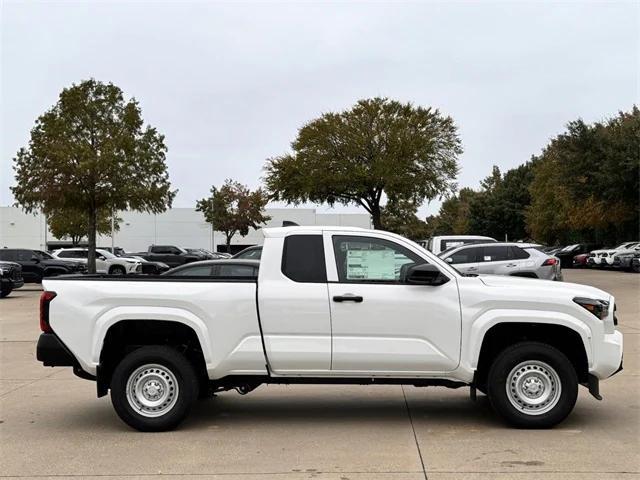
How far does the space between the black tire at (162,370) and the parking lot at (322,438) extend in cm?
13

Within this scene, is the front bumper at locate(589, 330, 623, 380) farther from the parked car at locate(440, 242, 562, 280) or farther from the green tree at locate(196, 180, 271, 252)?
the green tree at locate(196, 180, 271, 252)

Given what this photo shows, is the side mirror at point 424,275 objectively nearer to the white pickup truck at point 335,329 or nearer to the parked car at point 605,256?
the white pickup truck at point 335,329

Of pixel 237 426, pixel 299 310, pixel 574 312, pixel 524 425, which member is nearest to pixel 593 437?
pixel 524 425

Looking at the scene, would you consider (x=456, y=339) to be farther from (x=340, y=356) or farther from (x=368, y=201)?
(x=368, y=201)

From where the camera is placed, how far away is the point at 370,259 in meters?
6.65

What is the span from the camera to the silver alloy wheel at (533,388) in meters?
6.41

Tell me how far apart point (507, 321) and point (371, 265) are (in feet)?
4.36

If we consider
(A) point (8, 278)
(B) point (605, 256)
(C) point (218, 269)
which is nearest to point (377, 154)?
(B) point (605, 256)

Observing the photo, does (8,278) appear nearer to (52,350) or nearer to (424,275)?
(52,350)

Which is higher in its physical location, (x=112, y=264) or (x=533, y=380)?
(x=112, y=264)

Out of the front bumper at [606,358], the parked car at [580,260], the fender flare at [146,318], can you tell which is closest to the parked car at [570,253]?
the parked car at [580,260]

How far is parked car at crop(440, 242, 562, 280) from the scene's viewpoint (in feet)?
61.1

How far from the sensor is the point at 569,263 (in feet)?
144

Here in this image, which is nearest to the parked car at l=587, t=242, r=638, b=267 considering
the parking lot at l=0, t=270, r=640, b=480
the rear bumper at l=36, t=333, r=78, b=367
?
the parking lot at l=0, t=270, r=640, b=480
